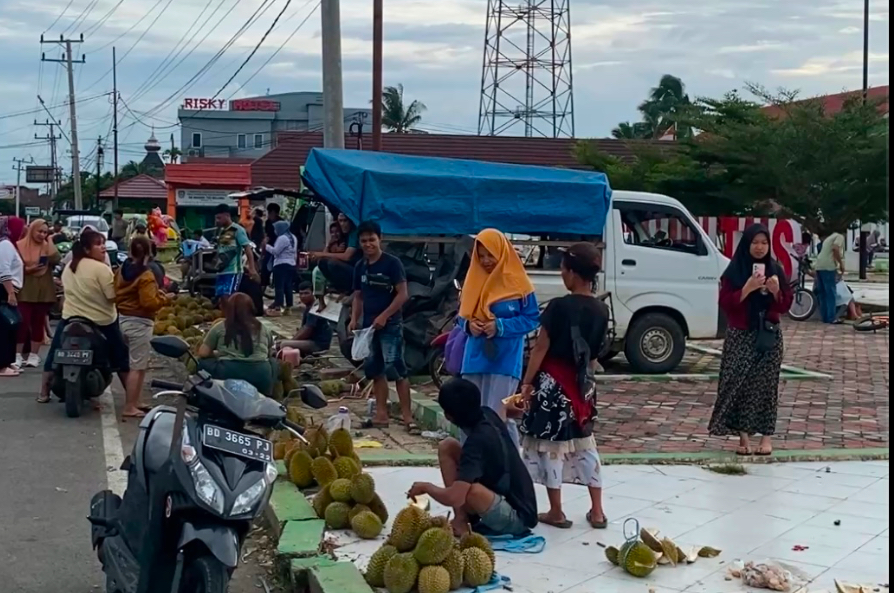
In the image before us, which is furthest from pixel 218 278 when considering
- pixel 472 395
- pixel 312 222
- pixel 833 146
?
pixel 833 146

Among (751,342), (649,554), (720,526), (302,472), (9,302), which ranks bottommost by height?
(720,526)

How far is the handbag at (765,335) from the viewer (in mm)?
8609

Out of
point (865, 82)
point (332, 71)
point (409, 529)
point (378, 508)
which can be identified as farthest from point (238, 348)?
point (865, 82)

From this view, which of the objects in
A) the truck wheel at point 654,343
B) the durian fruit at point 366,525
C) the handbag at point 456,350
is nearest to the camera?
the durian fruit at point 366,525

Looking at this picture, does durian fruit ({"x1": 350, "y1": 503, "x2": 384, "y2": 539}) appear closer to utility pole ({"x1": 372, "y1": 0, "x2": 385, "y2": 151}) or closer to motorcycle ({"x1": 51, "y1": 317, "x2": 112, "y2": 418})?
motorcycle ({"x1": 51, "y1": 317, "x2": 112, "y2": 418})

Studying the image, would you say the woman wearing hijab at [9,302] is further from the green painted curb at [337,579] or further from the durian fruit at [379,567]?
the durian fruit at [379,567]

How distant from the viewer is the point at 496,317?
7441 mm

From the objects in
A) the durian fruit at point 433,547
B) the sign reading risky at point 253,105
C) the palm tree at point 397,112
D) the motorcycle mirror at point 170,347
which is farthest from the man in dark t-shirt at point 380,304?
the sign reading risky at point 253,105

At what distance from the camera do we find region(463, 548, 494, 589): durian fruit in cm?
566

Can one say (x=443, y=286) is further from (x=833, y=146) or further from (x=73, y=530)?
(x=833, y=146)

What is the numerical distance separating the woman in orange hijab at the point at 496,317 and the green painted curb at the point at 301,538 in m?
1.44

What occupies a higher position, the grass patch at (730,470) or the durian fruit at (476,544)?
the durian fruit at (476,544)

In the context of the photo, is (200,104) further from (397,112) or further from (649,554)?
(649,554)

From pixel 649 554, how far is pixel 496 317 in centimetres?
204
